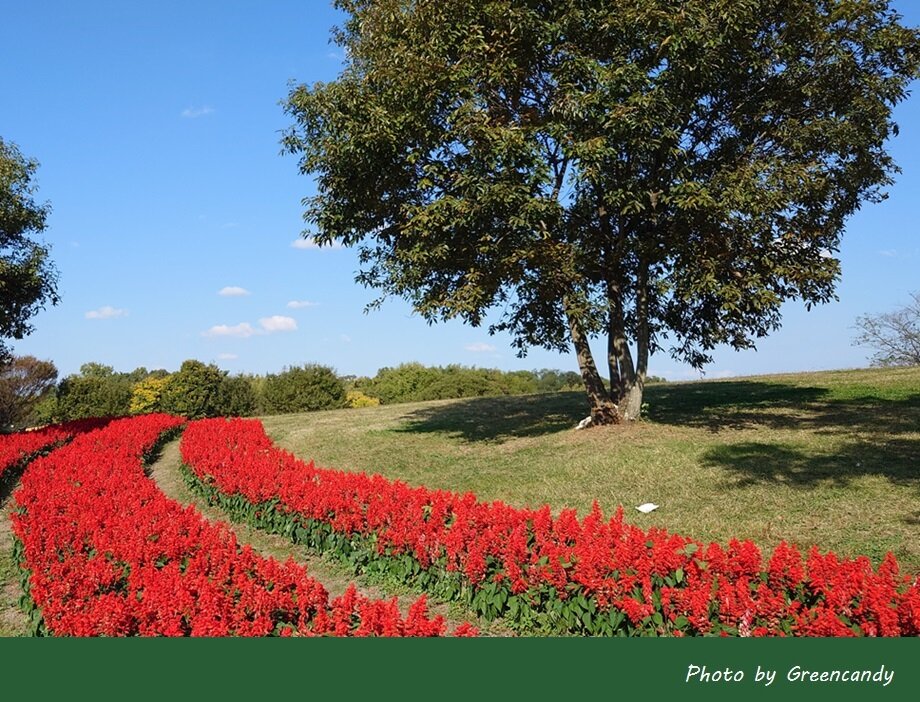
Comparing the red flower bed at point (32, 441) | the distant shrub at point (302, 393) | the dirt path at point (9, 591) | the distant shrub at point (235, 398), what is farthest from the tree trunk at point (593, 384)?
the distant shrub at point (235, 398)

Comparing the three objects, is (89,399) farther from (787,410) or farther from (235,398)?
(787,410)

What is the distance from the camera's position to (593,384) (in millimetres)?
16094

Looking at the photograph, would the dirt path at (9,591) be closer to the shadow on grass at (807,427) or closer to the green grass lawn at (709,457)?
the green grass lawn at (709,457)

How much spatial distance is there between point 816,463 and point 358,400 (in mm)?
24831

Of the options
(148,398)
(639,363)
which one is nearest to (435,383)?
(148,398)

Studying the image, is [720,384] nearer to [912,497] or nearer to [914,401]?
[914,401]

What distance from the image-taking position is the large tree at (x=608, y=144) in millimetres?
12914

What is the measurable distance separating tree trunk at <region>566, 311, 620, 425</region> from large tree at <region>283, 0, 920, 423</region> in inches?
2.1

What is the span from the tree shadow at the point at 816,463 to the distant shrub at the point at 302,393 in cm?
2151

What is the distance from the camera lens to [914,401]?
1661 cm

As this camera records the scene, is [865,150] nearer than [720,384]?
Yes

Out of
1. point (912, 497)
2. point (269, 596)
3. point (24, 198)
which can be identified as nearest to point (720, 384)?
point (912, 497)

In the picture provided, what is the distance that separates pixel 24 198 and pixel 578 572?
24551mm

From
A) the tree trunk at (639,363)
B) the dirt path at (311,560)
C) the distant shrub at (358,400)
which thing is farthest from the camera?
the distant shrub at (358,400)
